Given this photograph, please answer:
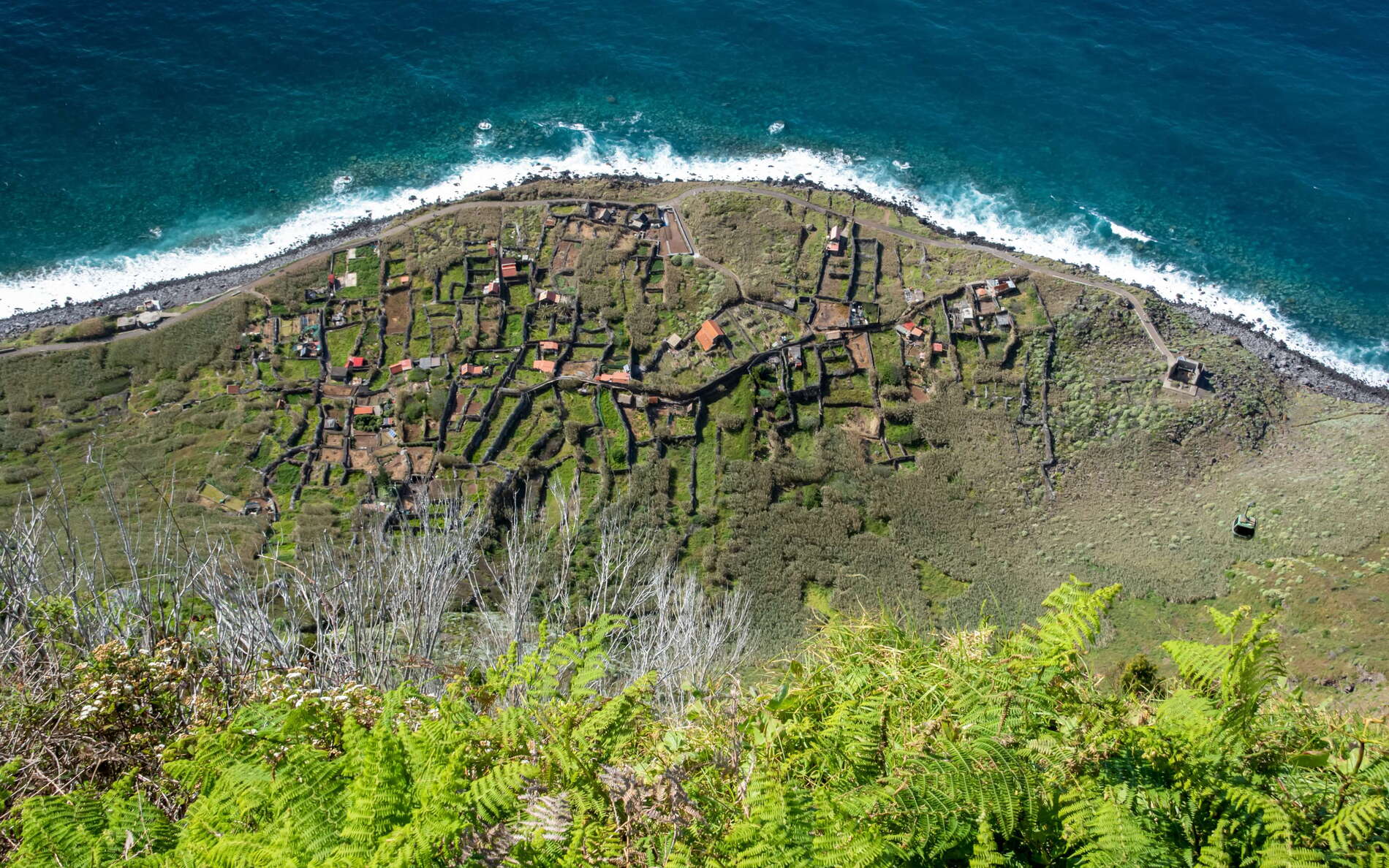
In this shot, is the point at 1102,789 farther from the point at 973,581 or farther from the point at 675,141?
the point at 675,141

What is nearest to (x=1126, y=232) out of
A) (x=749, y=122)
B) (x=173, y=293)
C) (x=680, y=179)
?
(x=749, y=122)

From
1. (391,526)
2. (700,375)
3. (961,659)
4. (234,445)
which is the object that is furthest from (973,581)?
(234,445)

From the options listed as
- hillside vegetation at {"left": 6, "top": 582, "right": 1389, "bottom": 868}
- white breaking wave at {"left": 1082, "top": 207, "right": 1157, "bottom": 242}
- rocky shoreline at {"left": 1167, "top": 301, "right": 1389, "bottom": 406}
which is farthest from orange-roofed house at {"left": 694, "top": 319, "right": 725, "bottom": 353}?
hillside vegetation at {"left": 6, "top": 582, "right": 1389, "bottom": 868}

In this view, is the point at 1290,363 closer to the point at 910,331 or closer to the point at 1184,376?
the point at 1184,376

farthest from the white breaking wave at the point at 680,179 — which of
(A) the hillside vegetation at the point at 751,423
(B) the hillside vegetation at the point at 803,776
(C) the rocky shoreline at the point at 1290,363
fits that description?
(B) the hillside vegetation at the point at 803,776

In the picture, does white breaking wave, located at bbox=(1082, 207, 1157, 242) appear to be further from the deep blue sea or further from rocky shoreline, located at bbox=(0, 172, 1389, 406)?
rocky shoreline, located at bbox=(0, 172, 1389, 406)

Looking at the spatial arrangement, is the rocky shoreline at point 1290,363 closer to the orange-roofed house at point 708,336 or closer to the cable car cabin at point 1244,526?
the cable car cabin at point 1244,526
